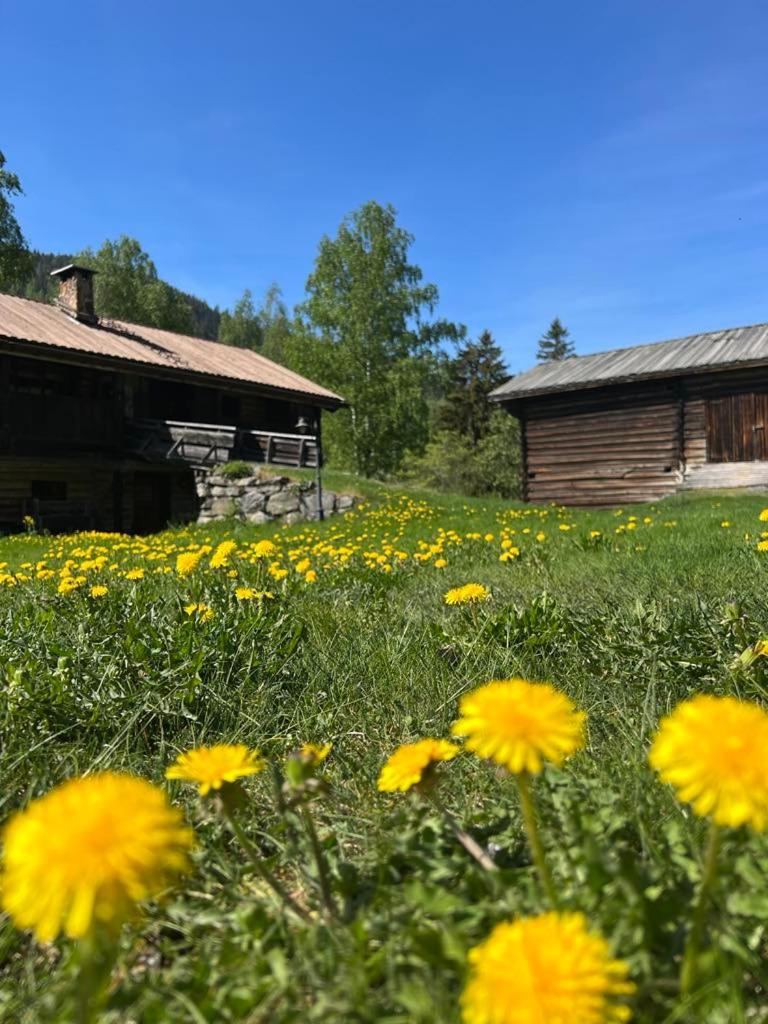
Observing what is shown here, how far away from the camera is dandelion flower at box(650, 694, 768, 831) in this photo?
587 millimetres

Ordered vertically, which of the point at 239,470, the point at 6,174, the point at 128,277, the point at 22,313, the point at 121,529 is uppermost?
the point at 128,277

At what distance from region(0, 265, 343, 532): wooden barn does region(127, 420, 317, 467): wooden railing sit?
3 centimetres

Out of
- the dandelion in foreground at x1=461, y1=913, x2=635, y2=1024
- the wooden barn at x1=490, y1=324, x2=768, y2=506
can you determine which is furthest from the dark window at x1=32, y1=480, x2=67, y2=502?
the dandelion in foreground at x1=461, y1=913, x2=635, y2=1024

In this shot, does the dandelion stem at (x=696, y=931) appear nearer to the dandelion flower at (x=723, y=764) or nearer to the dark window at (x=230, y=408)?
the dandelion flower at (x=723, y=764)

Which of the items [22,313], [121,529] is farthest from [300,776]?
[22,313]

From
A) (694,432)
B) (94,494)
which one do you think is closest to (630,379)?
(694,432)

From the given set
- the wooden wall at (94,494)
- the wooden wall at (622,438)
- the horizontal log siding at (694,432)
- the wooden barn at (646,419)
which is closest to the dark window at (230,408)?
the wooden wall at (94,494)

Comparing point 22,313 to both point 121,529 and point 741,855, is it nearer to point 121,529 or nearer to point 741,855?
point 121,529

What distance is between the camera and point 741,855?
0.89 meters

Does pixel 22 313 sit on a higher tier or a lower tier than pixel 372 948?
higher

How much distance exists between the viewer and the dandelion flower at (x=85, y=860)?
21.7 inches

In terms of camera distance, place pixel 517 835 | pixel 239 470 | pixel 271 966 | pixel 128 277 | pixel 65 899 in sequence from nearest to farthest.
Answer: pixel 65 899, pixel 271 966, pixel 517 835, pixel 239 470, pixel 128 277

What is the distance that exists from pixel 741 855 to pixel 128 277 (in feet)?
154

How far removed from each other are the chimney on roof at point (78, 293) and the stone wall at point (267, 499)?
7.35 m
